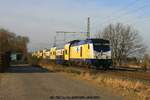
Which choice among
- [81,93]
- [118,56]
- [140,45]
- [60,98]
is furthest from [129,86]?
[140,45]

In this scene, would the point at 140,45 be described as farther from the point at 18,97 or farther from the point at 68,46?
the point at 18,97

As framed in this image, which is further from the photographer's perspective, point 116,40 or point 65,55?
point 116,40

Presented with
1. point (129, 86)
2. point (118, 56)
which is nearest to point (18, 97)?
point (129, 86)

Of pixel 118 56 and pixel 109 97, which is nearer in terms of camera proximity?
pixel 109 97

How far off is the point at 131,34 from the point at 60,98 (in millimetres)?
73161

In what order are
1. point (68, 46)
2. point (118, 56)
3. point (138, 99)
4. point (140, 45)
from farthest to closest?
point (140, 45) < point (118, 56) < point (68, 46) < point (138, 99)

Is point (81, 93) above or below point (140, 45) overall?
below

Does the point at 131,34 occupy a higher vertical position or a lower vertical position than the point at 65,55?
higher

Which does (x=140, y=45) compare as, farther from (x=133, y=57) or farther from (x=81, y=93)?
(x=81, y=93)

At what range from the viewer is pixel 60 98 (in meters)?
13.0

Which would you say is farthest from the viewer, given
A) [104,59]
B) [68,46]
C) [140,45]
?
[140,45]

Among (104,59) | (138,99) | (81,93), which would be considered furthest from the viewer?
(104,59)

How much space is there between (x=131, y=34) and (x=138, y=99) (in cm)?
7270

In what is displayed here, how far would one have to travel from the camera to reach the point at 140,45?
82.6m
